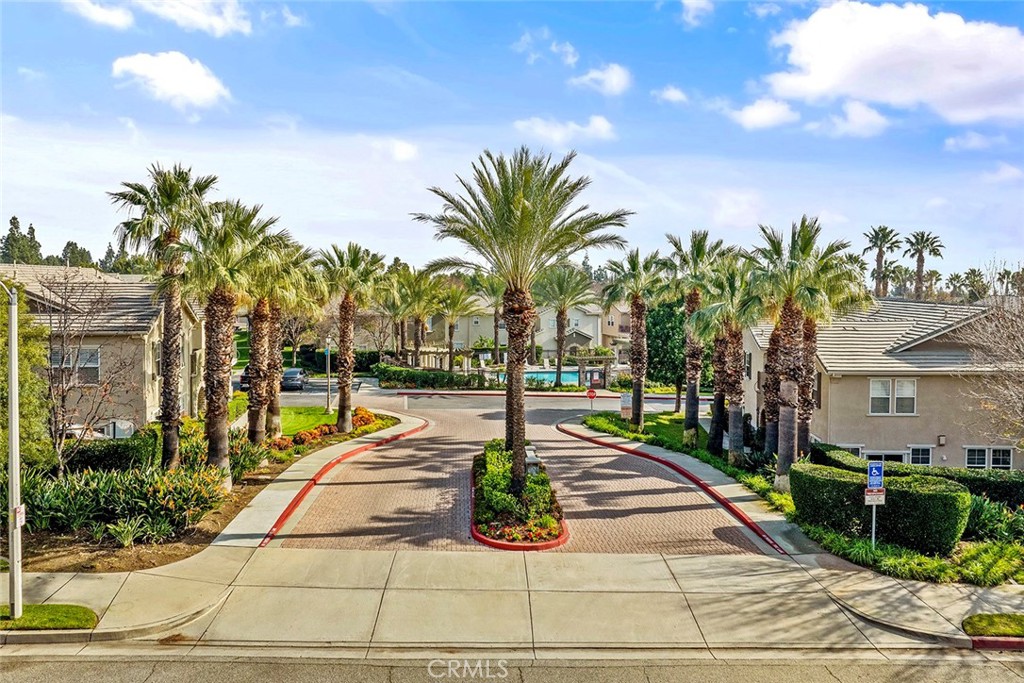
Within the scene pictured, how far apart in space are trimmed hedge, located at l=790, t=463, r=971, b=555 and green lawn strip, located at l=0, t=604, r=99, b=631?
1629 centimetres

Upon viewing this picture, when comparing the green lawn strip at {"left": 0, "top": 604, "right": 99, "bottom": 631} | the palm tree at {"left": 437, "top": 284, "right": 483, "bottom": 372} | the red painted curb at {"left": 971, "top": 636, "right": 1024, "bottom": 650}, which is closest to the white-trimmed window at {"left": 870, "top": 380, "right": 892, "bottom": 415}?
the red painted curb at {"left": 971, "top": 636, "right": 1024, "bottom": 650}

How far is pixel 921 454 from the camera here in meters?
28.0

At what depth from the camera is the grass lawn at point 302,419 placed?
33.7 meters

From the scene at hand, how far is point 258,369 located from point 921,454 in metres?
25.4

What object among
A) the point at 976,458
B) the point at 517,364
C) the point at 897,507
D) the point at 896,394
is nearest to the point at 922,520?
the point at 897,507

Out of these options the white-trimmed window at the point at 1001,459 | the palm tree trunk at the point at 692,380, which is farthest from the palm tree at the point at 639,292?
the white-trimmed window at the point at 1001,459

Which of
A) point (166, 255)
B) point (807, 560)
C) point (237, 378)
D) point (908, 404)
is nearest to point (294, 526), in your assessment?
point (166, 255)

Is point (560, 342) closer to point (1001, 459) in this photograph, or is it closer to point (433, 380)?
point (433, 380)

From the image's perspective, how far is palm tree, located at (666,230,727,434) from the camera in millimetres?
31562

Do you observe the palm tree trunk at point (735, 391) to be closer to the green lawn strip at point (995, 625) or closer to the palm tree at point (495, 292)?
the green lawn strip at point (995, 625)

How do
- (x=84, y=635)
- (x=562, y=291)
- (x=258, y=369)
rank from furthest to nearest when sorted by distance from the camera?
(x=562, y=291) → (x=258, y=369) → (x=84, y=635)

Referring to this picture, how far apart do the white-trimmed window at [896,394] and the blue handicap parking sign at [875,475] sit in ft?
40.9

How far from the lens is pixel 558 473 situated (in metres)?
24.9

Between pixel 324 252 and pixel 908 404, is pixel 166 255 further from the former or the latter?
pixel 908 404
